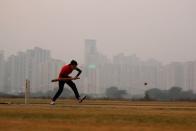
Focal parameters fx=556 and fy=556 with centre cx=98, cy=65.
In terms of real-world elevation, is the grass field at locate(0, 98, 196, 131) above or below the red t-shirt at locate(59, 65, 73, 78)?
below

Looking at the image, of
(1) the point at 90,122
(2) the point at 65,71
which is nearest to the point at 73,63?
(2) the point at 65,71

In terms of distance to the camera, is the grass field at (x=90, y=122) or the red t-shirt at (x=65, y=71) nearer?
the grass field at (x=90, y=122)

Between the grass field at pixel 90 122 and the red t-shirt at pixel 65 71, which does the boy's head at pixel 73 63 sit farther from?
the grass field at pixel 90 122

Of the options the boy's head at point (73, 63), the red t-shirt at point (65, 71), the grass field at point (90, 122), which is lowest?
the grass field at point (90, 122)

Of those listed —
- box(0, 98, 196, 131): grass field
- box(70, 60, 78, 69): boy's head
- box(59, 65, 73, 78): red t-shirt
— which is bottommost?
box(0, 98, 196, 131): grass field

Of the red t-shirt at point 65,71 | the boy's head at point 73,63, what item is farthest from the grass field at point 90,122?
the boy's head at point 73,63

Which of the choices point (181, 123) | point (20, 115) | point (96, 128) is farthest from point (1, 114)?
point (181, 123)

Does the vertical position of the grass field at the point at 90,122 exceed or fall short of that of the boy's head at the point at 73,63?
it falls short

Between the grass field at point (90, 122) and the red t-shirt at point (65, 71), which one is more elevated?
the red t-shirt at point (65, 71)

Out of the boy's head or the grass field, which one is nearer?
the grass field

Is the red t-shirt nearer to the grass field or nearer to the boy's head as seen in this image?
the boy's head

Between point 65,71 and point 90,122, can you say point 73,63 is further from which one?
point 90,122

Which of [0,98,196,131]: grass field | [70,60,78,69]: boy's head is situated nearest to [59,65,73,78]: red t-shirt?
[70,60,78,69]: boy's head

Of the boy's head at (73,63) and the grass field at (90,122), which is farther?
the boy's head at (73,63)
